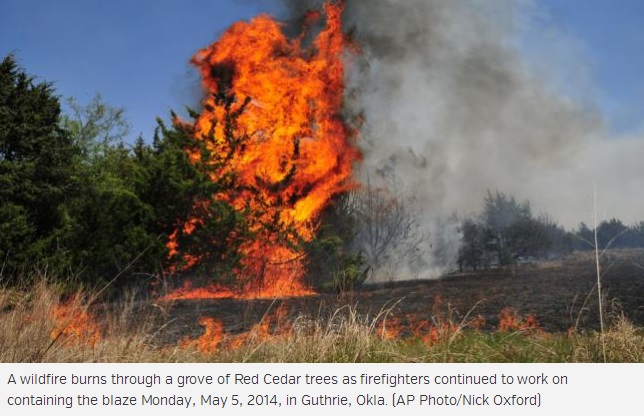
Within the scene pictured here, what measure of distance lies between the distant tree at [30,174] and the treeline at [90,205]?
3 cm

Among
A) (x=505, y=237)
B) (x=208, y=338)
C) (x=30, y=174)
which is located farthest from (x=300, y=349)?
(x=505, y=237)

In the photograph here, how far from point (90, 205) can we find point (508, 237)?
51.9 ft

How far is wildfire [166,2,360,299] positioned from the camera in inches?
728

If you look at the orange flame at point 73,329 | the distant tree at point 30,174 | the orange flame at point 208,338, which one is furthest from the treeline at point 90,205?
the orange flame at point 73,329

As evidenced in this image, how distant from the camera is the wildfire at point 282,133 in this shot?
18.5m

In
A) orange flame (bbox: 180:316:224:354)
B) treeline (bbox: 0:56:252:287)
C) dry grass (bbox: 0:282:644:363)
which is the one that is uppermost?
treeline (bbox: 0:56:252:287)

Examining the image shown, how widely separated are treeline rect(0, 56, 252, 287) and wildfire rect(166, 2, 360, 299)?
1094 mm

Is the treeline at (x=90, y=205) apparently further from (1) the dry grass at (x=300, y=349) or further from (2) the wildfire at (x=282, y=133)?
(1) the dry grass at (x=300, y=349)

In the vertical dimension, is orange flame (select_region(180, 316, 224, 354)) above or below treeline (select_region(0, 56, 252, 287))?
below

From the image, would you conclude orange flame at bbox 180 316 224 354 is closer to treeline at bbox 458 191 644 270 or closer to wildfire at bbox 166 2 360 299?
wildfire at bbox 166 2 360 299

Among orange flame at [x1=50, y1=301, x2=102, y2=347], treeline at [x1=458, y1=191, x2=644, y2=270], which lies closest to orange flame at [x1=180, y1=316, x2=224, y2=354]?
orange flame at [x1=50, y1=301, x2=102, y2=347]

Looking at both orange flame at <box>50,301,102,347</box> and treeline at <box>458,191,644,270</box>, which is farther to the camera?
treeline at <box>458,191,644,270</box>

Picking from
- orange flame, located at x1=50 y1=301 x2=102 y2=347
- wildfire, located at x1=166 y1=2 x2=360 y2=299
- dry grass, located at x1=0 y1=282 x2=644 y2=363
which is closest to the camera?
dry grass, located at x1=0 y1=282 x2=644 y2=363
